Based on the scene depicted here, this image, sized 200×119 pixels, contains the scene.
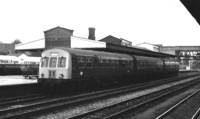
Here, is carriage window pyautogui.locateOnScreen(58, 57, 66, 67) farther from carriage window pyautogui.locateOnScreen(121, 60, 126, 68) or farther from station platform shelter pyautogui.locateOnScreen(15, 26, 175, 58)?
station platform shelter pyautogui.locateOnScreen(15, 26, 175, 58)

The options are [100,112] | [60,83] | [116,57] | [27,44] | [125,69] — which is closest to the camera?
[100,112]

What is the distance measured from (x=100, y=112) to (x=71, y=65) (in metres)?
5.30

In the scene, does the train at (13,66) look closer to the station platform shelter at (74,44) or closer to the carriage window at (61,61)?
the station platform shelter at (74,44)

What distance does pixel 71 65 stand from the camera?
48.5ft

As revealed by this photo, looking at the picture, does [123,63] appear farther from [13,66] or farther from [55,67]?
[13,66]

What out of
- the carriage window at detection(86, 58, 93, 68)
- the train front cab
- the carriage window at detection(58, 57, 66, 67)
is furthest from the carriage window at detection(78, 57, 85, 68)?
the carriage window at detection(58, 57, 66, 67)

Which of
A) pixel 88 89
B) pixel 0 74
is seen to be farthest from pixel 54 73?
pixel 0 74

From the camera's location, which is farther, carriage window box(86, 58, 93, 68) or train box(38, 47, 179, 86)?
carriage window box(86, 58, 93, 68)

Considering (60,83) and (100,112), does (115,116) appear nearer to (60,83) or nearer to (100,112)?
(100,112)

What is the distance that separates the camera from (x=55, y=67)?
1505cm

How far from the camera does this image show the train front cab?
14581mm

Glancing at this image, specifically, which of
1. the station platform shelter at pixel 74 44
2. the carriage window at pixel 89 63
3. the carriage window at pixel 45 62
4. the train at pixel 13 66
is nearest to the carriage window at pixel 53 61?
the carriage window at pixel 45 62

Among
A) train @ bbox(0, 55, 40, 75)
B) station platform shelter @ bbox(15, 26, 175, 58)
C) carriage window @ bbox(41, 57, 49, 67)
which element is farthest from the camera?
train @ bbox(0, 55, 40, 75)

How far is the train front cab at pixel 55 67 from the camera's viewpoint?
574 inches
